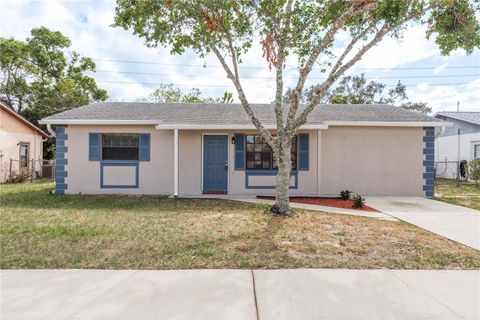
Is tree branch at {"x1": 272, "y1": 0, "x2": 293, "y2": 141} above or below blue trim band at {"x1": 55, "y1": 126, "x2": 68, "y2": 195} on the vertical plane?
above

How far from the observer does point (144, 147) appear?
10594 millimetres

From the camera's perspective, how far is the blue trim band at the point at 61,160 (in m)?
10.4

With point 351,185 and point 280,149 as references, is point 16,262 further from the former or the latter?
point 351,185

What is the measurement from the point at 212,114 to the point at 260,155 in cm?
262

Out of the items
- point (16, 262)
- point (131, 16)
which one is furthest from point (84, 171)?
point (16, 262)

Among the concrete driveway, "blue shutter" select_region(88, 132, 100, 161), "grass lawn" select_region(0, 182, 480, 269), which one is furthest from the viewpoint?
"blue shutter" select_region(88, 132, 100, 161)

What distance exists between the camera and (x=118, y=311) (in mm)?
2732

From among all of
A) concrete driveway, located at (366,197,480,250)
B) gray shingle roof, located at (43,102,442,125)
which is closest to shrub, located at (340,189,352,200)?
concrete driveway, located at (366,197,480,250)

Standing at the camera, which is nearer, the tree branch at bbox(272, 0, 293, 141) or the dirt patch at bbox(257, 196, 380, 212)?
the tree branch at bbox(272, 0, 293, 141)

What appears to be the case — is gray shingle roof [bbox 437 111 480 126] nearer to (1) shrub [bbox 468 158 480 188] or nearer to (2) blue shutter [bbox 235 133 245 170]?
(1) shrub [bbox 468 158 480 188]

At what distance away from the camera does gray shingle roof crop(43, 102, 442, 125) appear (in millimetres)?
10359

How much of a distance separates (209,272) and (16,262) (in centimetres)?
266

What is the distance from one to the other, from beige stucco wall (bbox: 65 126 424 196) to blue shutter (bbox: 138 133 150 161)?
0.48ft

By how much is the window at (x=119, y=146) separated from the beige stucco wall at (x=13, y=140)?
873cm
